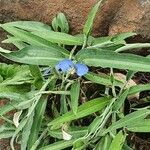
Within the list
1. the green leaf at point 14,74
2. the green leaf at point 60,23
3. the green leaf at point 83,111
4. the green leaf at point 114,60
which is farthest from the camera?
the green leaf at point 60,23

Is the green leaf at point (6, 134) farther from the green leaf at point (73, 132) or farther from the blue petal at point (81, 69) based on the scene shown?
the blue petal at point (81, 69)

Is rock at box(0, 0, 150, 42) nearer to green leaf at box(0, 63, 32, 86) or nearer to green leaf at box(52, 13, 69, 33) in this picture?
green leaf at box(52, 13, 69, 33)

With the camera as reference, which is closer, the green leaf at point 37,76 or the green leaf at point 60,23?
the green leaf at point 37,76

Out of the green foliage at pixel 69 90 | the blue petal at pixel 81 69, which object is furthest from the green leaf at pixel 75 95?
the blue petal at pixel 81 69

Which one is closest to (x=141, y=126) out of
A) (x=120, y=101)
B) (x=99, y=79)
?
(x=120, y=101)

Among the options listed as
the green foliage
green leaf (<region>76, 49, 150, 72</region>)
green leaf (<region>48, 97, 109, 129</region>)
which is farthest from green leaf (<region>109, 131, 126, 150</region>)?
green leaf (<region>76, 49, 150, 72</region>)

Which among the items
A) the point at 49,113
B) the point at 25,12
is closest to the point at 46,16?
the point at 25,12

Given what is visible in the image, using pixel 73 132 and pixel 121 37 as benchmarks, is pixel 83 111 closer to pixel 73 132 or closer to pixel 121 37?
pixel 73 132
